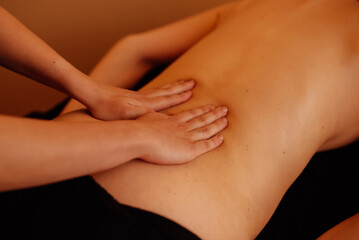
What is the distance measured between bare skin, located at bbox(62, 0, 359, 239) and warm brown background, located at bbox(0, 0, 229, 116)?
68 centimetres

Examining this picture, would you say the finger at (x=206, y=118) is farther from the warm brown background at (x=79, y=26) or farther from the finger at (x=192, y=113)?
the warm brown background at (x=79, y=26)

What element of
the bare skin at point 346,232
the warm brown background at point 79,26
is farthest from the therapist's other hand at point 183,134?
the warm brown background at point 79,26

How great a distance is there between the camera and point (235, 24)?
1.04 m

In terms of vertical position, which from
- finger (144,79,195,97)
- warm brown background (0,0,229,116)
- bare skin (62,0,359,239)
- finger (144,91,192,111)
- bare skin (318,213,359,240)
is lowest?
bare skin (318,213,359,240)

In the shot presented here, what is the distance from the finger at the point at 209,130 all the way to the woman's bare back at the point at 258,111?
21 millimetres

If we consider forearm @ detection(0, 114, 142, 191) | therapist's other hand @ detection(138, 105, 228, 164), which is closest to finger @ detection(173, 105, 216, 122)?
therapist's other hand @ detection(138, 105, 228, 164)

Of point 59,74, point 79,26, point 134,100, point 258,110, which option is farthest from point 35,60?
point 79,26

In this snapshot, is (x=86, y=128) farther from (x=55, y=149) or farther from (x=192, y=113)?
(x=192, y=113)

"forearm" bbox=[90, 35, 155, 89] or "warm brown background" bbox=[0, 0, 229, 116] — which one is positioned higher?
"warm brown background" bbox=[0, 0, 229, 116]

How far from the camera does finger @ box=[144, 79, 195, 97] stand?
3.02 ft

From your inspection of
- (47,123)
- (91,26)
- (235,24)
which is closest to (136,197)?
(47,123)

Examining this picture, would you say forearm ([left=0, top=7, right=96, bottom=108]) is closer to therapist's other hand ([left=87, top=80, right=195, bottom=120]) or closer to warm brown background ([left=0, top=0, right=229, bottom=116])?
therapist's other hand ([left=87, top=80, right=195, bottom=120])

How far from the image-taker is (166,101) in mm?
911

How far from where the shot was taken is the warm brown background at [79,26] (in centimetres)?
152
